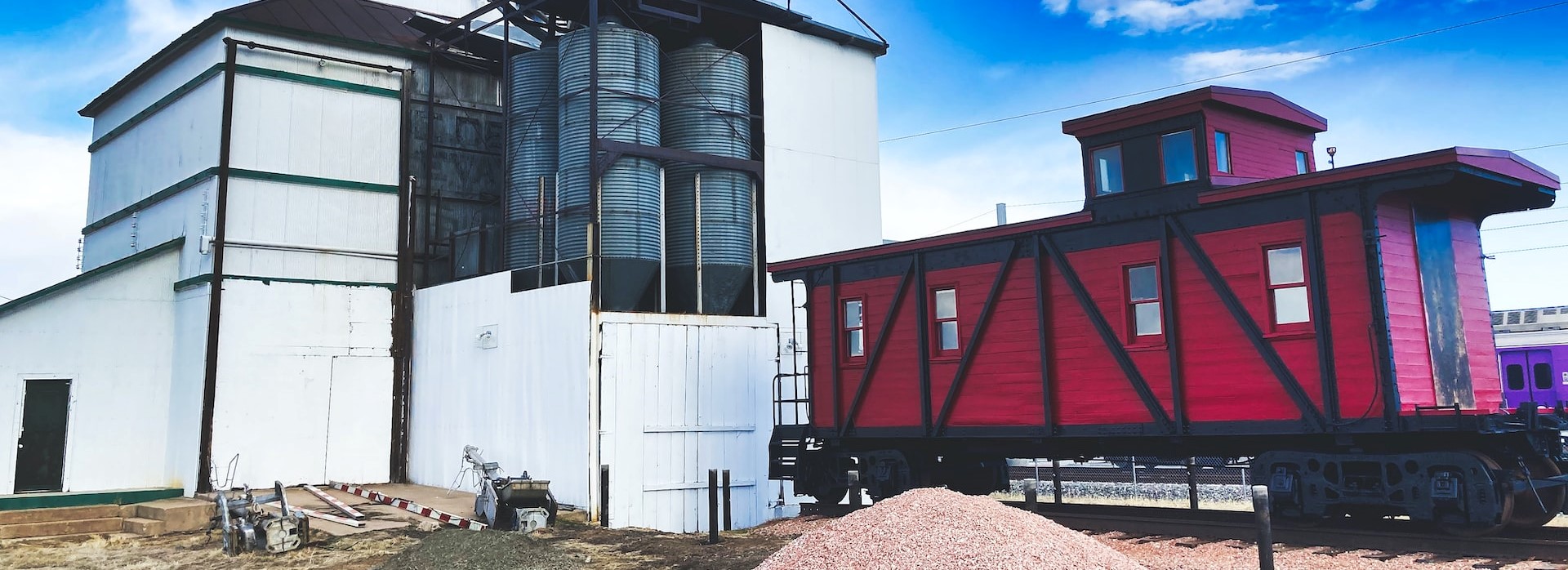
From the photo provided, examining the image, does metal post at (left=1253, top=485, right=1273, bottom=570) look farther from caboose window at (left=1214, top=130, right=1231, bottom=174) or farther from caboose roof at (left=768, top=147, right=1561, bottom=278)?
caboose window at (left=1214, top=130, right=1231, bottom=174)

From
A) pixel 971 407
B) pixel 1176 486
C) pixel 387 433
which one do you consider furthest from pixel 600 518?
pixel 1176 486

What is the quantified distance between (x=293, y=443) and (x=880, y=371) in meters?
12.6

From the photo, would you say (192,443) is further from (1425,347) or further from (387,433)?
(1425,347)

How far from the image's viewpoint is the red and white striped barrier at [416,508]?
1603 cm

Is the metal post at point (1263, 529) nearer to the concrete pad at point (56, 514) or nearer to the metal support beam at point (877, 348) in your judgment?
the metal support beam at point (877, 348)

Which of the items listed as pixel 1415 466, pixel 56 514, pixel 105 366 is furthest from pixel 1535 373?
pixel 105 366

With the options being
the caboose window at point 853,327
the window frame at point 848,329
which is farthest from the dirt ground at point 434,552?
the caboose window at point 853,327

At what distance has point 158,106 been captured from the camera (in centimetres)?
2473

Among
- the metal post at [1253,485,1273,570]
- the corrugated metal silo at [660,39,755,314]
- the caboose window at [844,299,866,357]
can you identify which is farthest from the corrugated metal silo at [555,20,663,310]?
the metal post at [1253,485,1273,570]

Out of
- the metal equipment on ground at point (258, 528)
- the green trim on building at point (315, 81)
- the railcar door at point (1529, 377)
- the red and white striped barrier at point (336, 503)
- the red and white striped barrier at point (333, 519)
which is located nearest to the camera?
the metal equipment on ground at point (258, 528)

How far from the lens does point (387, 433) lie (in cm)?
2250

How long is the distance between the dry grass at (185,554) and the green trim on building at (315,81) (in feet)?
33.8

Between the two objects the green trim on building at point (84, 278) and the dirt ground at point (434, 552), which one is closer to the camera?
the dirt ground at point (434, 552)

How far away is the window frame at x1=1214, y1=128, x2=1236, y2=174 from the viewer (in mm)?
13789
